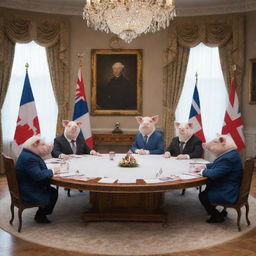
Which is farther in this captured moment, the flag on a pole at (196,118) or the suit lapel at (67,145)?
the flag on a pole at (196,118)

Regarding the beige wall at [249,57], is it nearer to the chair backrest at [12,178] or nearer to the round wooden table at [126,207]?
the round wooden table at [126,207]

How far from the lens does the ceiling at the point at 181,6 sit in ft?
26.4

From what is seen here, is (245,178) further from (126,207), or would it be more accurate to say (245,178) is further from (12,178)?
(12,178)

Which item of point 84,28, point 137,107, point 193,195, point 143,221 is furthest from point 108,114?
point 143,221

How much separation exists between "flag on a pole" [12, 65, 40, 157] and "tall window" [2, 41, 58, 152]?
0.87 meters

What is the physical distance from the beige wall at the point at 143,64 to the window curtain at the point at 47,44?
0.73 ft

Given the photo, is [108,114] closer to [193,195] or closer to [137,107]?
[137,107]

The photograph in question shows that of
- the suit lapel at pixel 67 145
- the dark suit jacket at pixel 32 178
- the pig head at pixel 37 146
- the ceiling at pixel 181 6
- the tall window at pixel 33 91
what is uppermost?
the ceiling at pixel 181 6

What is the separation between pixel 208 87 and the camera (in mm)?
8719

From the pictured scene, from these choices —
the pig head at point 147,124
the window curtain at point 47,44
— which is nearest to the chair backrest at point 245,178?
the pig head at point 147,124

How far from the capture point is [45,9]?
8.30 meters

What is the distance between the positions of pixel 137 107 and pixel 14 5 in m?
3.32

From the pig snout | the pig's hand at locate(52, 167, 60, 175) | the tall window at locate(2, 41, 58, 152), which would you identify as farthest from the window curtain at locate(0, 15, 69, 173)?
the pig's hand at locate(52, 167, 60, 175)

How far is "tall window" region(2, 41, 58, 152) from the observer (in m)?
8.29
